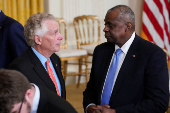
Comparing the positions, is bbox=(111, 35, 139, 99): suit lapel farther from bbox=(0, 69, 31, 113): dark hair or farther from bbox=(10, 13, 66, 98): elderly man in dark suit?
bbox=(0, 69, 31, 113): dark hair

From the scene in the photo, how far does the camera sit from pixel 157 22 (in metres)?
5.80

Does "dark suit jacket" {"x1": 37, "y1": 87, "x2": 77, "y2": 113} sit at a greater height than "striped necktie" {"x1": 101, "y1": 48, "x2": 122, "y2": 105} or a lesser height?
greater

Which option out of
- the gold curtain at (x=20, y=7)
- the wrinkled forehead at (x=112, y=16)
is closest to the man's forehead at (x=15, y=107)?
the wrinkled forehead at (x=112, y=16)

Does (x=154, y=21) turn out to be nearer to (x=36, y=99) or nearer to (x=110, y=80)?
(x=110, y=80)

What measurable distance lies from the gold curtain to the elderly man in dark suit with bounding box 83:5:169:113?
284 centimetres

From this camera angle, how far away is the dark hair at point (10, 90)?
1.09 m

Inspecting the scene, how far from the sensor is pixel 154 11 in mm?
5789

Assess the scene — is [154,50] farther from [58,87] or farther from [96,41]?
[96,41]

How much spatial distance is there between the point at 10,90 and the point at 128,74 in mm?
1209

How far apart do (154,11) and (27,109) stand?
5.04 metres

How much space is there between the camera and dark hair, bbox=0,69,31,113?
3.58 feet

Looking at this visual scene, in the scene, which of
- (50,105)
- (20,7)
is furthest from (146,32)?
(50,105)

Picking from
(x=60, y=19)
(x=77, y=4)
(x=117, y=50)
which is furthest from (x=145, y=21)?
(x=117, y=50)

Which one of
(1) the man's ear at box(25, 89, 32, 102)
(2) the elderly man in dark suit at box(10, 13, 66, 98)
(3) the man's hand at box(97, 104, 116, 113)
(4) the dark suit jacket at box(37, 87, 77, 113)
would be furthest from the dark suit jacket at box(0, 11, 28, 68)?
(1) the man's ear at box(25, 89, 32, 102)
